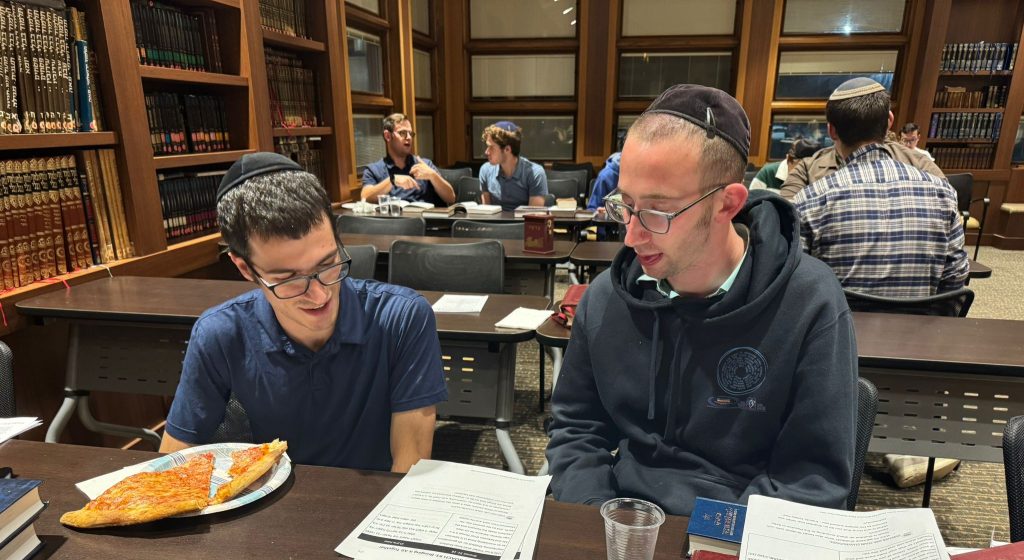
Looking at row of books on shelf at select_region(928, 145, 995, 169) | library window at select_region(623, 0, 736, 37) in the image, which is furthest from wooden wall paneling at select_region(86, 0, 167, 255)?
row of books on shelf at select_region(928, 145, 995, 169)

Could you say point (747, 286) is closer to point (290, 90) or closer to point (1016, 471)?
point (1016, 471)

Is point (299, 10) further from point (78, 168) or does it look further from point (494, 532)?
point (494, 532)

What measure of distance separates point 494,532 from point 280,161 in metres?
0.81

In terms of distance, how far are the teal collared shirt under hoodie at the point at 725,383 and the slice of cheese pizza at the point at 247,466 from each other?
55 centimetres

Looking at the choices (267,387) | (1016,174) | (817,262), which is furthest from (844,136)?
(1016,174)

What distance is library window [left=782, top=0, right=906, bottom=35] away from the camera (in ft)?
21.3

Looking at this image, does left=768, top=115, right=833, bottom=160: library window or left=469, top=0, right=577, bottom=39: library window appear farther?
left=469, top=0, right=577, bottom=39: library window

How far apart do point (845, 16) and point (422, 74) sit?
15.8 ft

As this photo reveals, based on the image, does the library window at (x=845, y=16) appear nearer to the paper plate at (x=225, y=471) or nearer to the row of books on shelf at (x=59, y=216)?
the row of books on shelf at (x=59, y=216)

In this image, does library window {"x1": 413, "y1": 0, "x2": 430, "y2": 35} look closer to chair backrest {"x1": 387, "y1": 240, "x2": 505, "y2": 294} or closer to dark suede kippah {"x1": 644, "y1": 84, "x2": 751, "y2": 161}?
chair backrest {"x1": 387, "y1": 240, "x2": 505, "y2": 294}

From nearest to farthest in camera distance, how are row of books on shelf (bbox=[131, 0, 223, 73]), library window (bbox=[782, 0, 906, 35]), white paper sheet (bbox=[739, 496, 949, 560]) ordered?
white paper sheet (bbox=[739, 496, 949, 560]), row of books on shelf (bbox=[131, 0, 223, 73]), library window (bbox=[782, 0, 906, 35])

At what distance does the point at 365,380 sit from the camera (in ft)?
4.17

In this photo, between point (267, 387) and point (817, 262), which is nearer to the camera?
point (817, 262)

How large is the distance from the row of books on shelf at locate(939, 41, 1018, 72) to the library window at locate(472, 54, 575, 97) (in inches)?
163
